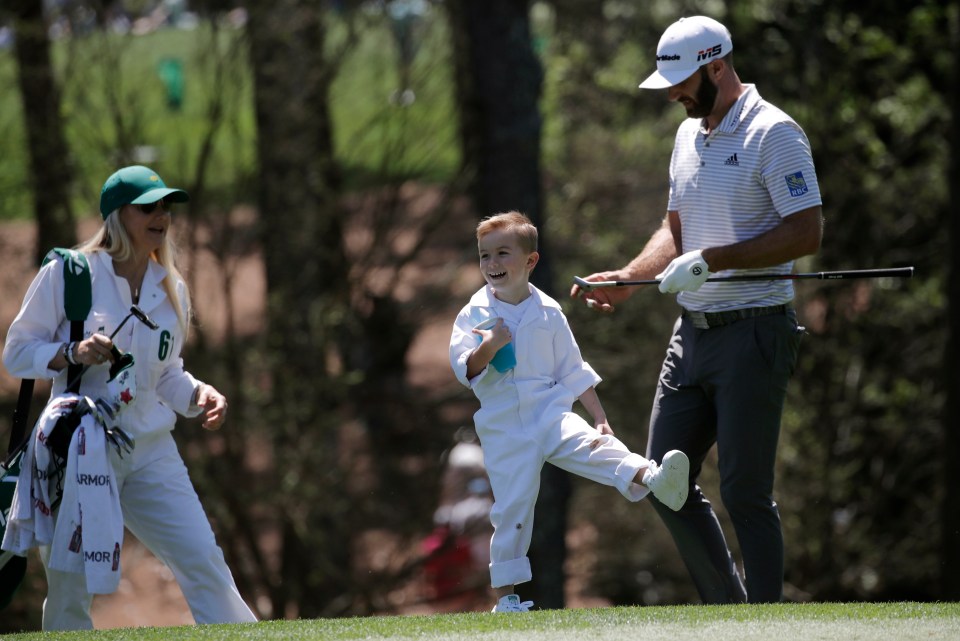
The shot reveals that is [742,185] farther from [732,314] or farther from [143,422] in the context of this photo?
[143,422]

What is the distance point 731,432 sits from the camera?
5.48m

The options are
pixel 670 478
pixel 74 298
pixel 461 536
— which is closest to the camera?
pixel 670 478

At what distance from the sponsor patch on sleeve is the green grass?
149 cm

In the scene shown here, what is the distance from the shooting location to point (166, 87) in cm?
1298

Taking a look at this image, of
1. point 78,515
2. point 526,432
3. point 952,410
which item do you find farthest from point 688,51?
point 952,410

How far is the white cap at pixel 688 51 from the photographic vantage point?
5402 mm

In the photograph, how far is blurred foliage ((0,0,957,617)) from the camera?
1286 cm

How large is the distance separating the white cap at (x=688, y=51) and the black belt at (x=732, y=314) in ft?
2.90

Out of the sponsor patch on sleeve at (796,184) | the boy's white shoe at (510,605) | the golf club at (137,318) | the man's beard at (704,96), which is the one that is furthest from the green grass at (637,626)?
the man's beard at (704,96)

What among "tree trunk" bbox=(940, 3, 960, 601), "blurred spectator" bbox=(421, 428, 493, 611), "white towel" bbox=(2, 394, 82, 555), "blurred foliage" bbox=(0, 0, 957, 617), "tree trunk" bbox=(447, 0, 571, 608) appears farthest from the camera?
"blurred spectator" bbox=(421, 428, 493, 611)

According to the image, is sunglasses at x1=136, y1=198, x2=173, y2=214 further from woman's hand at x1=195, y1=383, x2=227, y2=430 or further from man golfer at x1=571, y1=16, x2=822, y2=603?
man golfer at x1=571, y1=16, x2=822, y2=603

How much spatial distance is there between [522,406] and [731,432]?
886 mm

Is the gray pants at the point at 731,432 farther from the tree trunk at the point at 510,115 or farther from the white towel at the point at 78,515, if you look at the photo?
the tree trunk at the point at 510,115

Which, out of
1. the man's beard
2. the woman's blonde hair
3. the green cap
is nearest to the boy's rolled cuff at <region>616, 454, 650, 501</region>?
the man's beard
